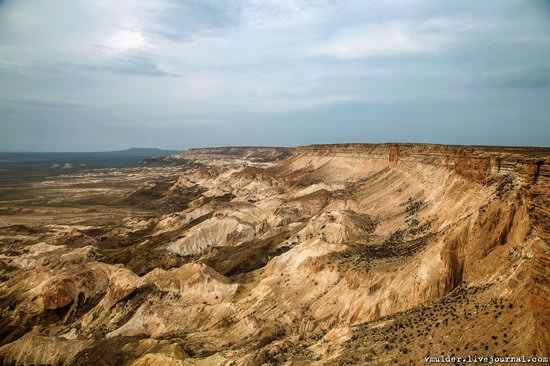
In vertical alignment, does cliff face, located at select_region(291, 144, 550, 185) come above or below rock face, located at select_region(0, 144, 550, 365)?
above

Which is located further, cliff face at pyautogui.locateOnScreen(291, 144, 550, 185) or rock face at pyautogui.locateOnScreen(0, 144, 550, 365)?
cliff face at pyautogui.locateOnScreen(291, 144, 550, 185)

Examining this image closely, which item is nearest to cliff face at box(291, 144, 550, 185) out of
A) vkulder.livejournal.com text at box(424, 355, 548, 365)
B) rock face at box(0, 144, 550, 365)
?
rock face at box(0, 144, 550, 365)

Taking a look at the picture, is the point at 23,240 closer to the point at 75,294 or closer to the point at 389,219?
the point at 75,294

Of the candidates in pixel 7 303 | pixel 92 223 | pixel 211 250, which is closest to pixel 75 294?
pixel 7 303

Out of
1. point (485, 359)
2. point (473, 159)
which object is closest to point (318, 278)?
point (473, 159)

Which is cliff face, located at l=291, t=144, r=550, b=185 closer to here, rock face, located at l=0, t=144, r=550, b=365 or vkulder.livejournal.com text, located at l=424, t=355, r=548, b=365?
rock face, located at l=0, t=144, r=550, b=365

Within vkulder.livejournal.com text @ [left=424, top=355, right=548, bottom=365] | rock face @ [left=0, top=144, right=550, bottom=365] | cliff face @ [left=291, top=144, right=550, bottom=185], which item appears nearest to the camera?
vkulder.livejournal.com text @ [left=424, top=355, right=548, bottom=365]

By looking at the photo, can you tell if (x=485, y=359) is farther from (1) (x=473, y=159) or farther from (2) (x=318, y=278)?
(1) (x=473, y=159)

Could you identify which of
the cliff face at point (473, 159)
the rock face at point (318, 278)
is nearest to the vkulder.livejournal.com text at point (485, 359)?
the rock face at point (318, 278)

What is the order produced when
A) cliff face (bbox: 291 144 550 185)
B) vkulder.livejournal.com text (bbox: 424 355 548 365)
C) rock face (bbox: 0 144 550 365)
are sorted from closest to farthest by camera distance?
vkulder.livejournal.com text (bbox: 424 355 548 365) → rock face (bbox: 0 144 550 365) → cliff face (bbox: 291 144 550 185)
